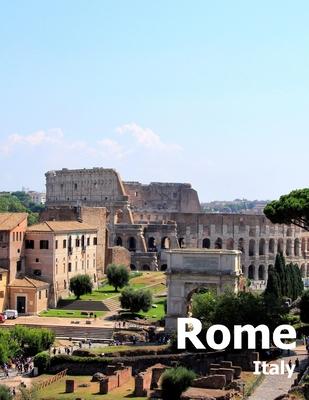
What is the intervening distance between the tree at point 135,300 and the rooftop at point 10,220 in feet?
33.8

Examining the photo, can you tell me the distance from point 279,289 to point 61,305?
53.0ft

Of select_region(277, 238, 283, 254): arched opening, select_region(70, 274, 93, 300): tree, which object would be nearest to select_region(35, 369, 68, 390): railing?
select_region(70, 274, 93, 300): tree

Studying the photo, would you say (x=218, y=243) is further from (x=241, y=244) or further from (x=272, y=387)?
(x=272, y=387)

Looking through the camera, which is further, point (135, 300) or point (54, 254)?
point (54, 254)

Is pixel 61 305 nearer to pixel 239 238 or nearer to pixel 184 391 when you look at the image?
pixel 184 391

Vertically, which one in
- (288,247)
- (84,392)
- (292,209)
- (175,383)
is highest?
(292,209)

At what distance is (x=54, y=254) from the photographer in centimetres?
6419

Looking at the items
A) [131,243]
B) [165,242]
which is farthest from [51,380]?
[165,242]

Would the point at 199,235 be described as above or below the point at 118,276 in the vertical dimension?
above

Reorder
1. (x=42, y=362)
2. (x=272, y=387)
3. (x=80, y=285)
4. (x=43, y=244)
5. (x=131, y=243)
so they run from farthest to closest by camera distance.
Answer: (x=131, y=243)
(x=43, y=244)
(x=80, y=285)
(x=42, y=362)
(x=272, y=387)

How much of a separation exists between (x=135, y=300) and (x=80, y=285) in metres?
7.22

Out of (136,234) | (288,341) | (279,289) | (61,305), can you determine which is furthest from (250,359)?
(136,234)

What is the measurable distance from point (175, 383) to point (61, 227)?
33.1 m

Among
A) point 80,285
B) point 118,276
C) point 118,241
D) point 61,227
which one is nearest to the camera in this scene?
point 80,285
